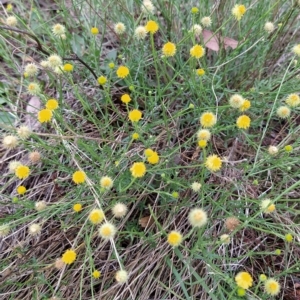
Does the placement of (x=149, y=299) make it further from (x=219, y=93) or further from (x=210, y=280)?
(x=219, y=93)

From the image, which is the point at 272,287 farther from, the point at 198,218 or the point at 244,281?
the point at 198,218

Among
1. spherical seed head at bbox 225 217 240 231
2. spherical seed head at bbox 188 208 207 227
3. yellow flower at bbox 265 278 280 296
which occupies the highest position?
spherical seed head at bbox 188 208 207 227

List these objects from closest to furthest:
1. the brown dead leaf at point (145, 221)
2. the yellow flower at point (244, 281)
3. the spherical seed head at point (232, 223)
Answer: the yellow flower at point (244, 281), the spherical seed head at point (232, 223), the brown dead leaf at point (145, 221)

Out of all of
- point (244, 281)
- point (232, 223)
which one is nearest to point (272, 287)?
point (244, 281)

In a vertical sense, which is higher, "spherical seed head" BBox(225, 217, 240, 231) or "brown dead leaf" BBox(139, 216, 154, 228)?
"spherical seed head" BBox(225, 217, 240, 231)

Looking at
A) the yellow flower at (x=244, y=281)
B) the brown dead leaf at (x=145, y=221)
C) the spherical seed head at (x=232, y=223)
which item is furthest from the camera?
the brown dead leaf at (x=145, y=221)

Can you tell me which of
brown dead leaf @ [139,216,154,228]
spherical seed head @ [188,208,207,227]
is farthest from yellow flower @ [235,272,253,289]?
brown dead leaf @ [139,216,154,228]

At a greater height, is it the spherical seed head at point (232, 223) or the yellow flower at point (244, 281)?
the yellow flower at point (244, 281)

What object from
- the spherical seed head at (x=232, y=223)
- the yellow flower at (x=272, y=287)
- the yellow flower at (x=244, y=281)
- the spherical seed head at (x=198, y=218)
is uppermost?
the spherical seed head at (x=198, y=218)

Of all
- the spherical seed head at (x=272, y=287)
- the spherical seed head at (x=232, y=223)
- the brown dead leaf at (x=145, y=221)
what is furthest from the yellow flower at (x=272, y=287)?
the brown dead leaf at (x=145, y=221)

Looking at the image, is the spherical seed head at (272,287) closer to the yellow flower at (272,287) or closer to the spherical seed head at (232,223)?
the yellow flower at (272,287)

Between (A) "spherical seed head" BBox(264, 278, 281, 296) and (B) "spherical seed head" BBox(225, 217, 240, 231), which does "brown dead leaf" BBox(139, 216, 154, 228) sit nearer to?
(B) "spherical seed head" BBox(225, 217, 240, 231)

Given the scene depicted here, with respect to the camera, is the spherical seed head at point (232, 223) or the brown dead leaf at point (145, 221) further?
the brown dead leaf at point (145, 221)

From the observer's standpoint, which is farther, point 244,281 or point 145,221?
point 145,221
